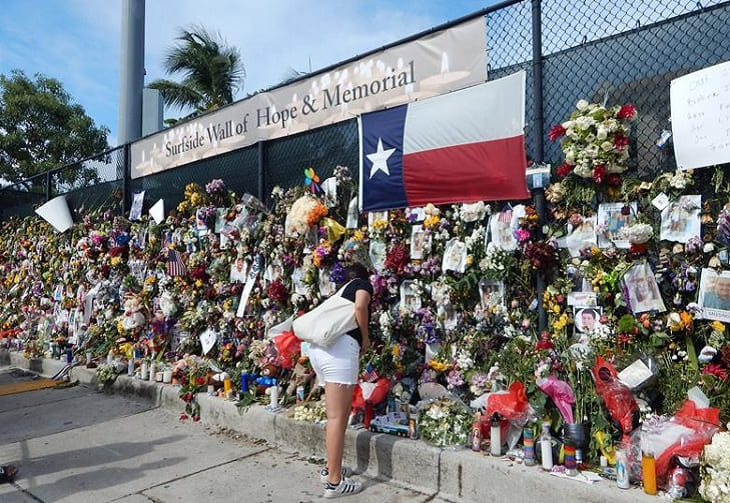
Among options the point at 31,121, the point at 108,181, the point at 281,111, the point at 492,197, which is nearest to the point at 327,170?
the point at 281,111

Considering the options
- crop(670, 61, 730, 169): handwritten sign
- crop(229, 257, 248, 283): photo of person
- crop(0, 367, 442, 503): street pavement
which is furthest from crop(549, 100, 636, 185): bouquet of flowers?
crop(229, 257, 248, 283): photo of person

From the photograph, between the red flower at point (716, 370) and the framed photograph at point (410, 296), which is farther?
the framed photograph at point (410, 296)

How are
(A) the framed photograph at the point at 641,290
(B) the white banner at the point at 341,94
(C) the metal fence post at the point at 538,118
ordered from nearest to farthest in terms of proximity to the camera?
(A) the framed photograph at the point at 641,290 → (C) the metal fence post at the point at 538,118 → (B) the white banner at the point at 341,94

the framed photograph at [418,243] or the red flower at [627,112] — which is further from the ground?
the red flower at [627,112]

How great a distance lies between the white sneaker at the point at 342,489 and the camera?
3.46 m

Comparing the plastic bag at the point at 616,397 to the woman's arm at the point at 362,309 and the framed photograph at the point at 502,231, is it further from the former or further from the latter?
the woman's arm at the point at 362,309

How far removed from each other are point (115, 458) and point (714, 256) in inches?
178

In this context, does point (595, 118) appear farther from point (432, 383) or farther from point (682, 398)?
point (432, 383)

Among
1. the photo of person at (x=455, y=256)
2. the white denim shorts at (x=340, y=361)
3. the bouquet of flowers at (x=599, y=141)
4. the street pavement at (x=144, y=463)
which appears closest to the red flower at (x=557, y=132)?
the bouquet of flowers at (x=599, y=141)

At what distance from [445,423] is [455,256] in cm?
124

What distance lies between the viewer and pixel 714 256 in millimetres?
3135

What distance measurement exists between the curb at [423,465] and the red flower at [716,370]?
80 cm

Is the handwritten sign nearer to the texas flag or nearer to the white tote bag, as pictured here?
the texas flag

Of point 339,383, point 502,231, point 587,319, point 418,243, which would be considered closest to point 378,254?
point 418,243
